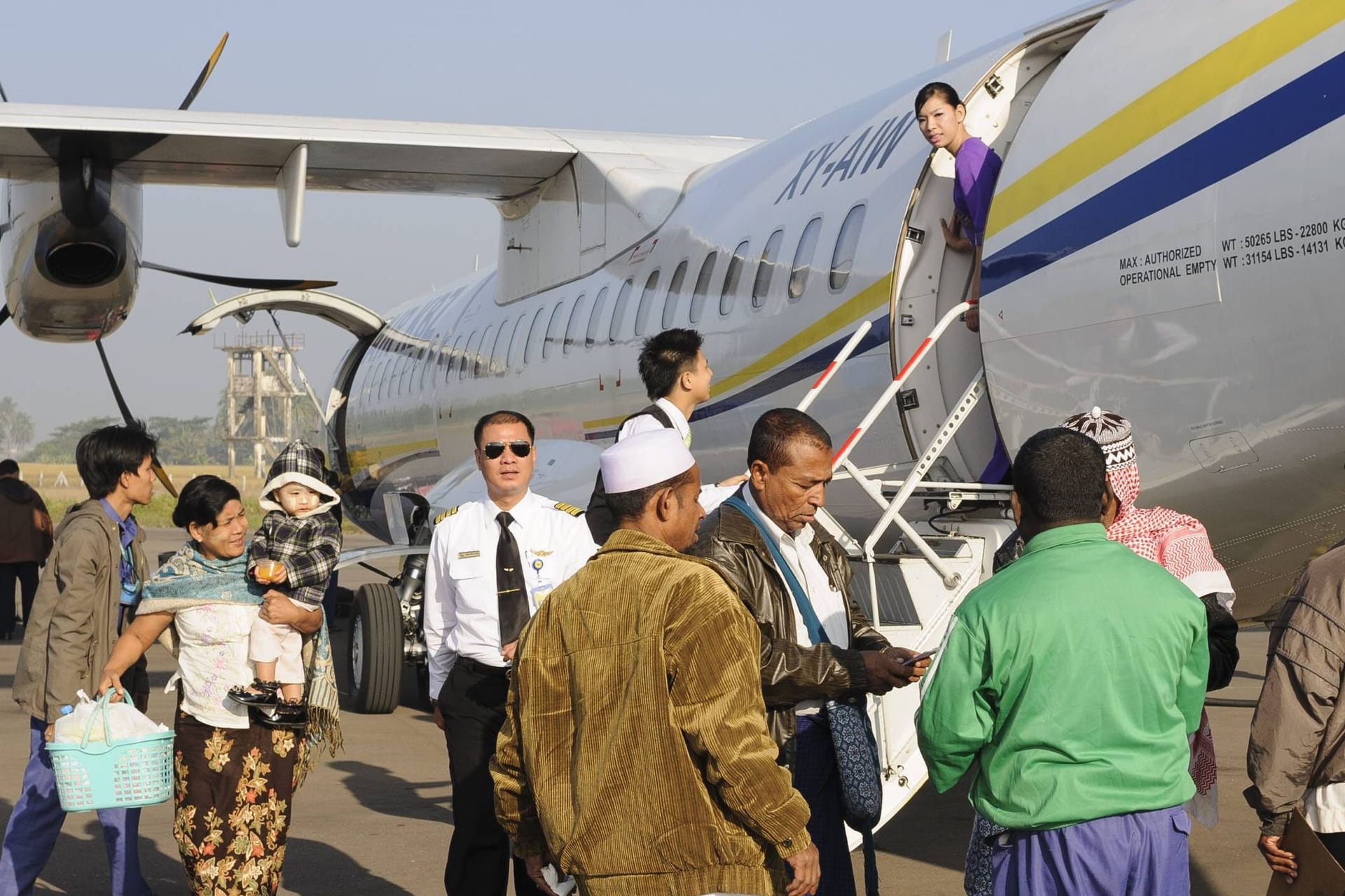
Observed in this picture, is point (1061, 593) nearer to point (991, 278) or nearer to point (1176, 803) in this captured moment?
point (1176, 803)

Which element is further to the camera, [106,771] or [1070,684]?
[106,771]

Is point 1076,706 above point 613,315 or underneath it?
underneath

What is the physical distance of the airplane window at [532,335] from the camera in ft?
39.9

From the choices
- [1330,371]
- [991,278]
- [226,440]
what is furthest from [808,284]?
[226,440]

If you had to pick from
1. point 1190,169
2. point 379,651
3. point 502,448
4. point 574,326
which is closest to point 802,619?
point 502,448

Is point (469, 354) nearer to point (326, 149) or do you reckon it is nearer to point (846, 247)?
point (326, 149)

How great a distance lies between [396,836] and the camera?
7.07m

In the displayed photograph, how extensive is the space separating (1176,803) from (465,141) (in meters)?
9.87

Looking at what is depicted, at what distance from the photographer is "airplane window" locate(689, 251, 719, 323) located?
9172mm

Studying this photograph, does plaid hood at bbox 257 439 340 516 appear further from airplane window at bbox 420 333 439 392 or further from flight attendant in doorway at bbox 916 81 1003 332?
airplane window at bbox 420 333 439 392

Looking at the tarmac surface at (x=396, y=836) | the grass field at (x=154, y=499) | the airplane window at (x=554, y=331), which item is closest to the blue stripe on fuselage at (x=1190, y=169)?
the tarmac surface at (x=396, y=836)

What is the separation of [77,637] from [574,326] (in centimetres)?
643

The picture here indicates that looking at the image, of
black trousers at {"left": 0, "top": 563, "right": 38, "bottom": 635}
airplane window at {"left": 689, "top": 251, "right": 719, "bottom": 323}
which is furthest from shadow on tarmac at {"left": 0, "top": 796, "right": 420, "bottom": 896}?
black trousers at {"left": 0, "top": 563, "right": 38, "bottom": 635}

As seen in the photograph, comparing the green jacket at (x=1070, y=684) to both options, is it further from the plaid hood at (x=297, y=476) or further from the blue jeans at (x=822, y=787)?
the plaid hood at (x=297, y=476)
